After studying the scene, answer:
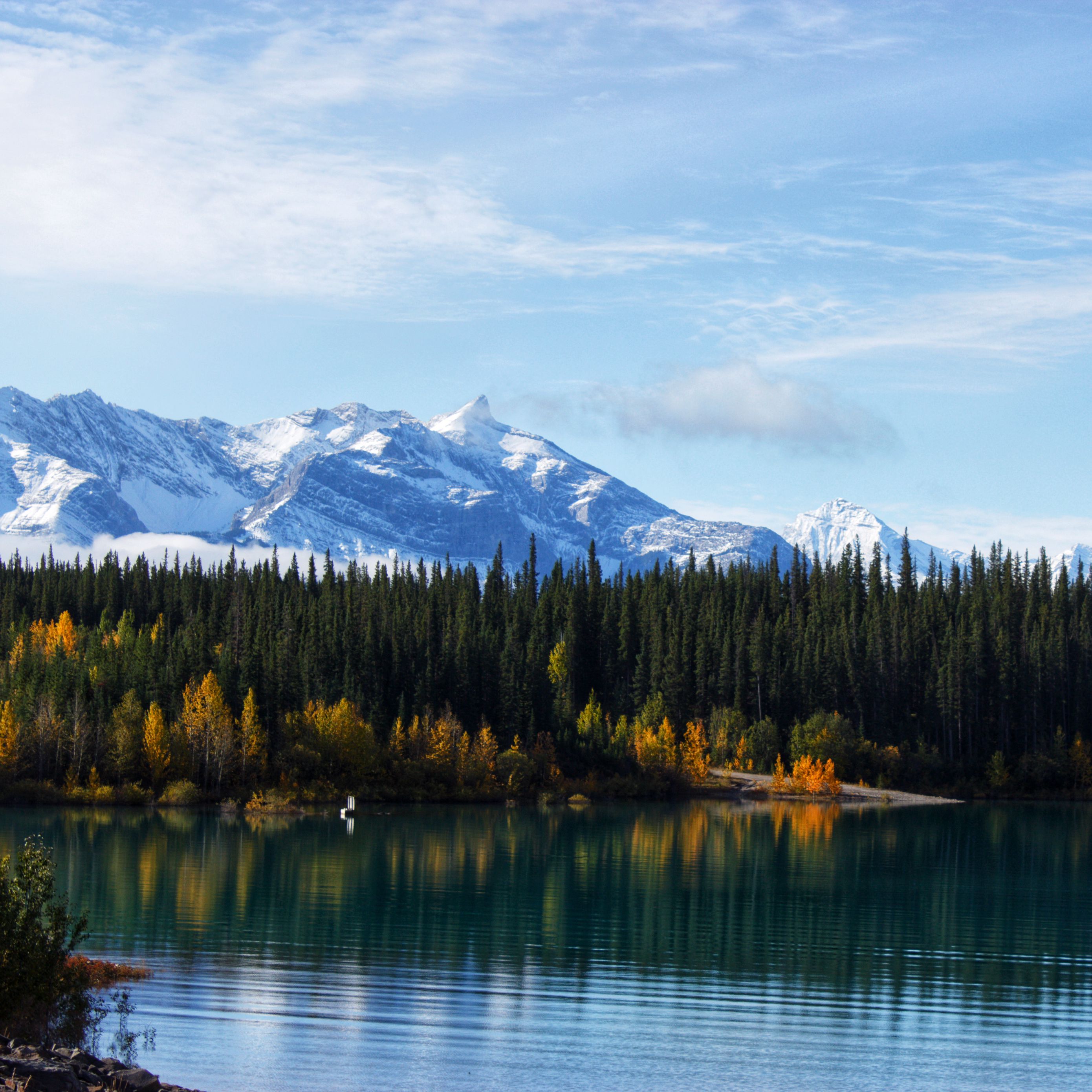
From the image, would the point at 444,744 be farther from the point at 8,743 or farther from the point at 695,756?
the point at 8,743

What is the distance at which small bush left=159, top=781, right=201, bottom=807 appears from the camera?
100750 mm

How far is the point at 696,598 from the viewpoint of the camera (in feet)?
556

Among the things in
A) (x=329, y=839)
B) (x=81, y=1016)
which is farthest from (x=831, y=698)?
(x=81, y=1016)

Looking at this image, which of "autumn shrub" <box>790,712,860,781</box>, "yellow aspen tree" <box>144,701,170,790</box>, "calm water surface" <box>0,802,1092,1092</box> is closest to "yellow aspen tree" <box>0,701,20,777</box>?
"yellow aspen tree" <box>144,701,170,790</box>

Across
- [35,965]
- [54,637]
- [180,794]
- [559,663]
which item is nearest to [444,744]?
[180,794]

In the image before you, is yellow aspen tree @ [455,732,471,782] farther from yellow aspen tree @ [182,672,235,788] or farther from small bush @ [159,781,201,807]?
small bush @ [159,781,201,807]

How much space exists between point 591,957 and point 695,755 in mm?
84783

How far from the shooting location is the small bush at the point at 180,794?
10075 centimetres

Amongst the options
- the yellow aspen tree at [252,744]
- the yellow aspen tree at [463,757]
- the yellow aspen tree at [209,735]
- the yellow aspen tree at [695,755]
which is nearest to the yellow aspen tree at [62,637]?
the yellow aspen tree at [209,735]

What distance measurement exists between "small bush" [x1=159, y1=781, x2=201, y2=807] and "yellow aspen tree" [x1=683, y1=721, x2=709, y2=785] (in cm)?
4687

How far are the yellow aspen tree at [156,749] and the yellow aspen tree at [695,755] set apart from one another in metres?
48.3

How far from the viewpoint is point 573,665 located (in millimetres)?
157250

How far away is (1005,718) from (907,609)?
63.5ft

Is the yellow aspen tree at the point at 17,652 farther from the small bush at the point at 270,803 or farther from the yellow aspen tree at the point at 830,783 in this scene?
the yellow aspen tree at the point at 830,783
